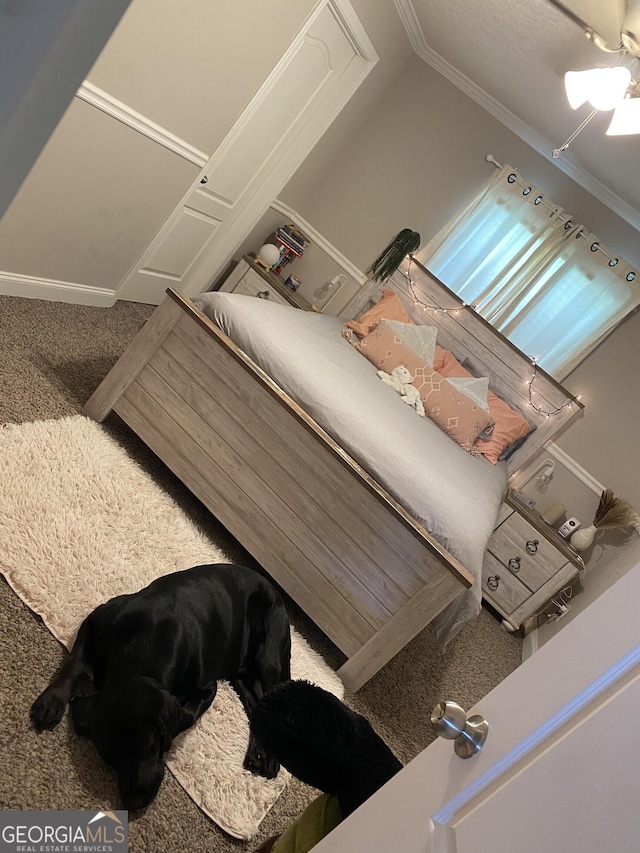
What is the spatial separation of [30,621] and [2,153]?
1.20 metres

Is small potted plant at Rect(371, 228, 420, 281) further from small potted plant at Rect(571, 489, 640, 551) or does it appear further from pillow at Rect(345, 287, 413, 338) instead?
small potted plant at Rect(571, 489, 640, 551)

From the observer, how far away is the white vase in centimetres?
379

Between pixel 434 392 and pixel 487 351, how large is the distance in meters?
0.84

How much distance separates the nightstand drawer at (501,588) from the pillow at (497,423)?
570mm

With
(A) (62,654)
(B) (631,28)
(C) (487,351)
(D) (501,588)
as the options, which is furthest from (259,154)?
(A) (62,654)

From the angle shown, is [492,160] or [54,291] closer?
[54,291]

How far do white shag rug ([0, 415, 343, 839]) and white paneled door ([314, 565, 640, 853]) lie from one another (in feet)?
2.52

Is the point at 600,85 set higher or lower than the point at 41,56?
higher

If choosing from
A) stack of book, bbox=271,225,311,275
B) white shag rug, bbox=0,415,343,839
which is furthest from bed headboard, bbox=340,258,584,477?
white shag rug, bbox=0,415,343,839

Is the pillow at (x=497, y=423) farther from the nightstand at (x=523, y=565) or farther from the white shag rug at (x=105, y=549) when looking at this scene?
the white shag rug at (x=105, y=549)

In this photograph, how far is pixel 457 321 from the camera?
4227 millimetres

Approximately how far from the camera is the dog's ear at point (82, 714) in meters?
1.43

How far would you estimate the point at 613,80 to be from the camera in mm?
2760

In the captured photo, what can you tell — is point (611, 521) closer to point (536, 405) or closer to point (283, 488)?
point (536, 405)
